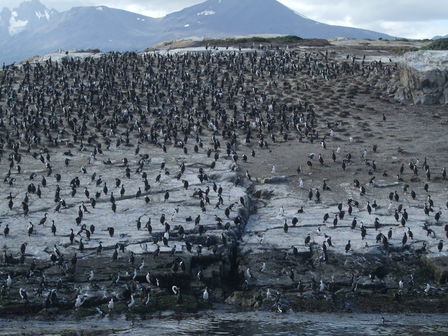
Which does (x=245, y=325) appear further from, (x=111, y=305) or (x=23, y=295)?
(x=23, y=295)

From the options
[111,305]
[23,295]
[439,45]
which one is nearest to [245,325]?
[111,305]

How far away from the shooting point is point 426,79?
63.5m

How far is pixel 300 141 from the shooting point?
177ft

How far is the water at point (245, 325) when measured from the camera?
1168 inches

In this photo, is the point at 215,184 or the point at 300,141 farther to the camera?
the point at 300,141

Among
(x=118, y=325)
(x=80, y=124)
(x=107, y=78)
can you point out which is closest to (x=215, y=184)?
(x=118, y=325)

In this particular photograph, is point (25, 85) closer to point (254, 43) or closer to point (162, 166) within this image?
point (162, 166)

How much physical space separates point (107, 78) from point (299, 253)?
125 ft

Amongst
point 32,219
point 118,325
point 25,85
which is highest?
point 25,85

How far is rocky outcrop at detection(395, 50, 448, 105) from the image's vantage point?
207ft

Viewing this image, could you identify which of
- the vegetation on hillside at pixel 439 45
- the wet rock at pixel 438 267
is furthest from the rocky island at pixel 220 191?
the vegetation on hillside at pixel 439 45

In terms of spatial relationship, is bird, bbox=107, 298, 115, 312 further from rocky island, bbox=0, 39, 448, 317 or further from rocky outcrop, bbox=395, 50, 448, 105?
rocky outcrop, bbox=395, 50, 448, 105

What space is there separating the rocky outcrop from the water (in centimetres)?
3480

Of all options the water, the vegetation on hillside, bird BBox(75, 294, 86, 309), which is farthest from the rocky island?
the vegetation on hillside
